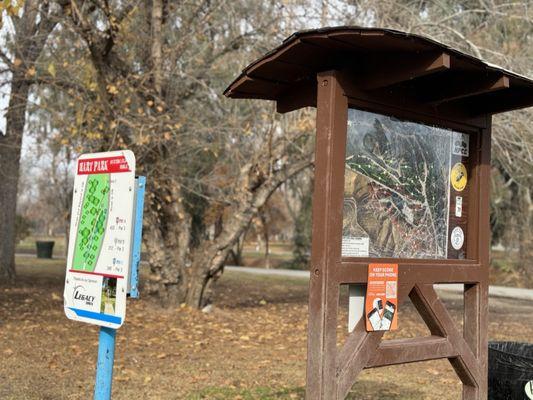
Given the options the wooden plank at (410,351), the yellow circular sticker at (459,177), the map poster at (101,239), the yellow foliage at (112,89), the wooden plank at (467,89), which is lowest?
the wooden plank at (410,351)

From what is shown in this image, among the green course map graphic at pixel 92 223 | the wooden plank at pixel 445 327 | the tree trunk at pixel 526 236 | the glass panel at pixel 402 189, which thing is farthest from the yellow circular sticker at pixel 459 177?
the tree trunk at pixel 526 236

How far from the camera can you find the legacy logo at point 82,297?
351 cm

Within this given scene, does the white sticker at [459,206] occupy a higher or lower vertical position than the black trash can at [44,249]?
higher

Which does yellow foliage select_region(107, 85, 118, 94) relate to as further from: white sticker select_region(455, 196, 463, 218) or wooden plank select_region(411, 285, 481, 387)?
wooden plank select_region(411, 285, 481, 387)

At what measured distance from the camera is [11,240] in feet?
52.7

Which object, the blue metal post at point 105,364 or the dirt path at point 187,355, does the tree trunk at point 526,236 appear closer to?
the dirt path at point 187,355

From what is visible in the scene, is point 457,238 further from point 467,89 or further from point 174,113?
point 174,113

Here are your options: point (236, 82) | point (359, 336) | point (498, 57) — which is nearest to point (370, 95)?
point (236, 82)

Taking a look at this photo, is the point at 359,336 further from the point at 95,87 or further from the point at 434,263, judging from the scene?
the point at 95,87

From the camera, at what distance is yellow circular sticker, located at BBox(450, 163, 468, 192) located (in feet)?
15.6

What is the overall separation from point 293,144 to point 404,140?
688 cm

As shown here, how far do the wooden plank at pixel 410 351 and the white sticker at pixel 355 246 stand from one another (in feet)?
2.05

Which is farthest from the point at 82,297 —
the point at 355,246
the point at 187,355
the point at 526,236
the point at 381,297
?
the point at 526,236

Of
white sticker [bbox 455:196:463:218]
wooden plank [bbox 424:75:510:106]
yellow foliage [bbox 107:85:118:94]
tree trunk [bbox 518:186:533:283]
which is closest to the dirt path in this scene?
white sticker [bbox 455:196:463:218]
